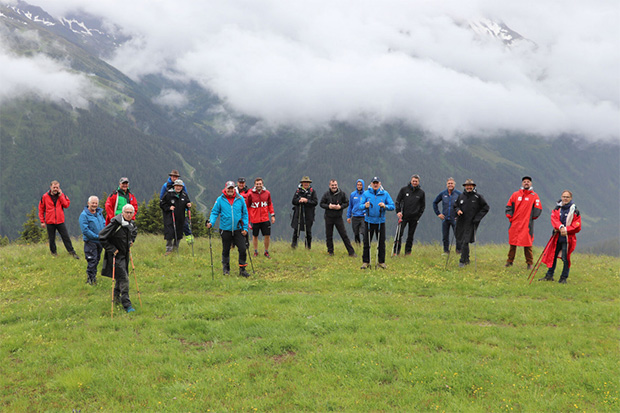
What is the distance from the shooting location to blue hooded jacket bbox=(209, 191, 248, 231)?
12.0 metres

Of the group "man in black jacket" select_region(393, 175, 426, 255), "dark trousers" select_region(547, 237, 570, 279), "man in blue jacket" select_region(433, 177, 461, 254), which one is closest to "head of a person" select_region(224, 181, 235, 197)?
"man in black jacket" select_region(393, 175, 426, 255)

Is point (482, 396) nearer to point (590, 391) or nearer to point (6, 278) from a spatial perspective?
point (590, 391)

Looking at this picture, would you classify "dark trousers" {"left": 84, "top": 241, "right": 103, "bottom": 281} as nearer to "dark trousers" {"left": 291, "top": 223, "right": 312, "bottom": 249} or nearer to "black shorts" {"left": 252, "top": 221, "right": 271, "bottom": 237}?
"black shorts" {"left": 252, "top": 221, "right": 271, "bottom": 237}

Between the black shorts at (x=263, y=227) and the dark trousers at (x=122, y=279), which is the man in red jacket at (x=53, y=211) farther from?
the black shorts at (x=263, y=227)

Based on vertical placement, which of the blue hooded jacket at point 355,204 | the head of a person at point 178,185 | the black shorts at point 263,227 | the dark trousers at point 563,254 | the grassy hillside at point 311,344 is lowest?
the grassy hillside at point 311,344

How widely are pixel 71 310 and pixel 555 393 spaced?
10350 millimetres

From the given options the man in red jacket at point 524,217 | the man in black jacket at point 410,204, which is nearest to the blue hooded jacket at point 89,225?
the man in black jacket at point 410,204

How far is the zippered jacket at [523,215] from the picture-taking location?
44.8ft

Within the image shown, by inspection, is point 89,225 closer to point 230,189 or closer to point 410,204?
point 230,189

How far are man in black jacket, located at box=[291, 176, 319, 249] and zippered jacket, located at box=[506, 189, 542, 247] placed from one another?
25.3 ft

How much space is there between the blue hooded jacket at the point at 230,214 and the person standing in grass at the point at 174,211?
11.2 ft

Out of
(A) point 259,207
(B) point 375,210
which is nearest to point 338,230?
(B) point 375,210

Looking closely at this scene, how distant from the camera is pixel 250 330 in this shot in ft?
25.9

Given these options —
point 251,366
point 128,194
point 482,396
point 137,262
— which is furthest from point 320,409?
point 128,194
